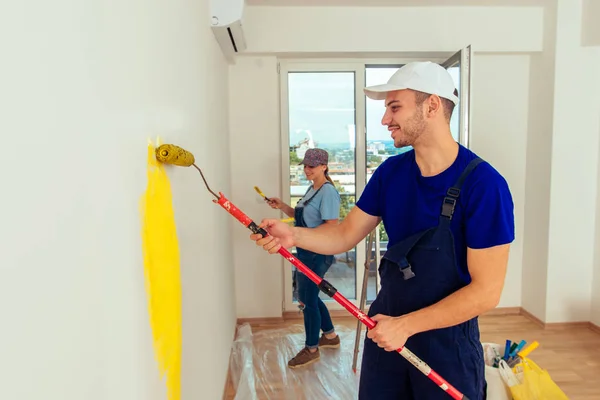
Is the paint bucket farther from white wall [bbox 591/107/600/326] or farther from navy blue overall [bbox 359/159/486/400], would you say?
white wall [bbox 591/107/600/326]

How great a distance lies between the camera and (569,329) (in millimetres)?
2988

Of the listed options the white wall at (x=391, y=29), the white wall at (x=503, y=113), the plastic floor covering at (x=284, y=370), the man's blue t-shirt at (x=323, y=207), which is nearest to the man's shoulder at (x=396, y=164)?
the man's blue t-shirt at (x=323, y=207)

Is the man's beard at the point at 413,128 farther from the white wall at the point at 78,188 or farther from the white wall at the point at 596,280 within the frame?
the white wall at the point at 596,280

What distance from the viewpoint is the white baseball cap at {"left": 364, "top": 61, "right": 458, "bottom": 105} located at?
1.18 meters

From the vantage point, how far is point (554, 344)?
9.13 ft

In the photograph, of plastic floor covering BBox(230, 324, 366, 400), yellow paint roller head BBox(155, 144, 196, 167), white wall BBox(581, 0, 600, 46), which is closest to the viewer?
yellow paint roller head BBox(155, 144, 196, 167)

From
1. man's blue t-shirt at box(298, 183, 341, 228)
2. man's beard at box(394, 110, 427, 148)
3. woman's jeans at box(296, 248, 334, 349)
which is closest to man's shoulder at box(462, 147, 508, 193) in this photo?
man's beard at box(394, 110, 427, 148)

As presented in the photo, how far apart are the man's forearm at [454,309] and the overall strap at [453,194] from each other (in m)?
0.20

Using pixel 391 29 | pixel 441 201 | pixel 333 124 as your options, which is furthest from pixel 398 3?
pixel 441 201

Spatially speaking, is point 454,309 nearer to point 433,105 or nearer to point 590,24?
point 433,105

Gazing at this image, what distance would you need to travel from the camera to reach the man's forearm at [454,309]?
108cm

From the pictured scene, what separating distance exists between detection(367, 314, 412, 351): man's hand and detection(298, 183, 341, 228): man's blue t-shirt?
4.38 feet

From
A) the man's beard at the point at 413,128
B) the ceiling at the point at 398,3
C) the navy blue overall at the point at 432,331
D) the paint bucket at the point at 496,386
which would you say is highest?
the ceiling at the point at 398,3

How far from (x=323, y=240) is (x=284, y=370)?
1.40m
